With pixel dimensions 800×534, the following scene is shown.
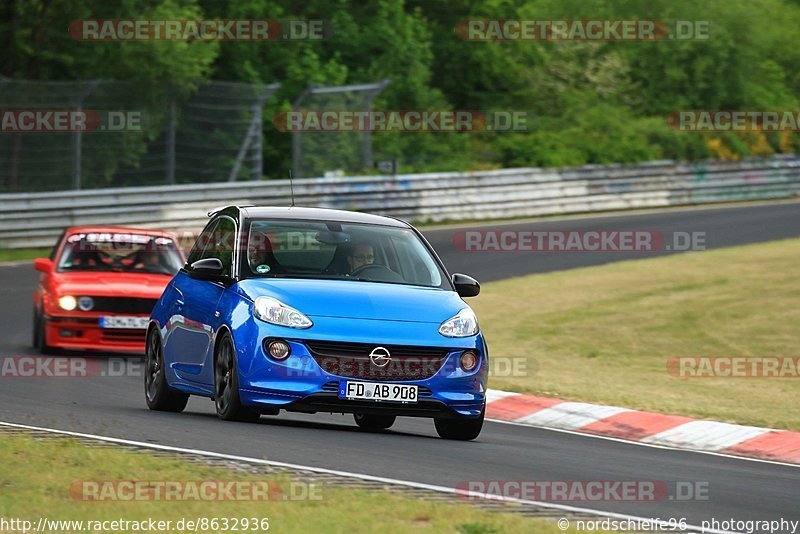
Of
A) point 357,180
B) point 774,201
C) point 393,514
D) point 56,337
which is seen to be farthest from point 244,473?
point 774,201

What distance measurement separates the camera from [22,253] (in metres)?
26.6

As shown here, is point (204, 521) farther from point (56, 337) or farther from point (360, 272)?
point (56, 337)

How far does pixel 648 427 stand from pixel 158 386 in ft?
13.0

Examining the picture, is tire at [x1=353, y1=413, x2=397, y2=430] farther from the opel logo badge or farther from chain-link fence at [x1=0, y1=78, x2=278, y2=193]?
chain-link fence at [x1=0, y1=78, x2=278, y2=193]

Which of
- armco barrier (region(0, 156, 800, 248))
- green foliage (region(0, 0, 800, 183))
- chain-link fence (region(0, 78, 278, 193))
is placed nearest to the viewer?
armco barrier (region(0, 156, 800, 248))

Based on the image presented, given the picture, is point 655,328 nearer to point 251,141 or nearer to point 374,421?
point 374,421

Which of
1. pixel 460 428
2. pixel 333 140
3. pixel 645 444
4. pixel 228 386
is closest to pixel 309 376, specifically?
pixel 228 386

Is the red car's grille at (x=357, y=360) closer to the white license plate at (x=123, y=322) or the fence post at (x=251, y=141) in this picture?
the white license plate at (x=123, y=322)

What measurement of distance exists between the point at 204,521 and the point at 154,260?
36.4 feet

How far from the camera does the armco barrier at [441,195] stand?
27.4 m

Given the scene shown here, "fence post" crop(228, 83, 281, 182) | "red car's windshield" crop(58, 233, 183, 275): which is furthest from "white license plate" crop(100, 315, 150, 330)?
"fence post" crop(228, 83, 281, 182)

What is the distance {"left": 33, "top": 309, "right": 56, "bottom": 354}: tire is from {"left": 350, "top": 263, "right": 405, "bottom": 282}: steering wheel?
662cm

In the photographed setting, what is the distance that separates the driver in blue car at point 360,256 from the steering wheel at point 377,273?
3 cm

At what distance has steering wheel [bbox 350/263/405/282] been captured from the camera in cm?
1081
